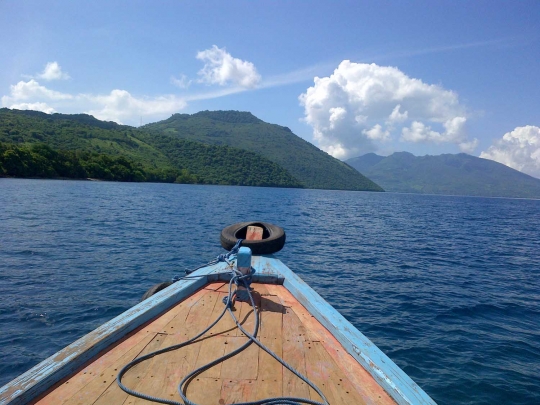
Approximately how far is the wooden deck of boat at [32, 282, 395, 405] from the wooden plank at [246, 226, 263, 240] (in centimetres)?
400

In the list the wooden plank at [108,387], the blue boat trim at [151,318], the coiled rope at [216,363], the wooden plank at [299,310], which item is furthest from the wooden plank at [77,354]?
the wooden plank at [299,310]

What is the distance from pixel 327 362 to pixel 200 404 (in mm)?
1587

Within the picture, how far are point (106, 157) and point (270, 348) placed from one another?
12049cm

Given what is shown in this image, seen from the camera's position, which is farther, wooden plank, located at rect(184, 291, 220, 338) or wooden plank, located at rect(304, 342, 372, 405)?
wooden plank, located at rect(184, 291, 220, 338)

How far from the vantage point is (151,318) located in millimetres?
5375

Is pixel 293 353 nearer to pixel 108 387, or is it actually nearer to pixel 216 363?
pixel 216 363

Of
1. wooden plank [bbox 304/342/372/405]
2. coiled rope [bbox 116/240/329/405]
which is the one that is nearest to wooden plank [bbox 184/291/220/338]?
coiled rope [bbox 116/240/329/405]

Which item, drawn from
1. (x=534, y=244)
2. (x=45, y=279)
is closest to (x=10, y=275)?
(x=45, y=279)

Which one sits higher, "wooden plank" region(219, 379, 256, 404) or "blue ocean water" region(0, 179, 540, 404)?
"wooden plank" region(219, 379, 256, 404)

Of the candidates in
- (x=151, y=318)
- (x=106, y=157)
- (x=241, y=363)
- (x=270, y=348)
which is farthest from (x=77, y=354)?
(x=106, y=157)

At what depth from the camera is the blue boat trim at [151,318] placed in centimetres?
351

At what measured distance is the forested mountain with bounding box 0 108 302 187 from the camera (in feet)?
298

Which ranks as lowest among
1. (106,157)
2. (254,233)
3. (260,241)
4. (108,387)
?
(108,387)

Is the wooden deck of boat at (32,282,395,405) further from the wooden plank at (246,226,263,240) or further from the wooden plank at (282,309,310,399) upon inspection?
the wooden plank at (246,226,263,240)
